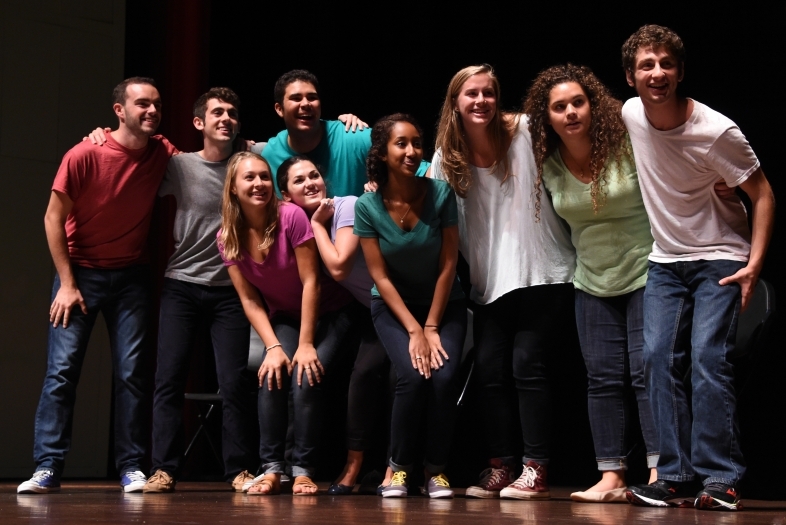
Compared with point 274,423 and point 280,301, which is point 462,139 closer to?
point 280,301

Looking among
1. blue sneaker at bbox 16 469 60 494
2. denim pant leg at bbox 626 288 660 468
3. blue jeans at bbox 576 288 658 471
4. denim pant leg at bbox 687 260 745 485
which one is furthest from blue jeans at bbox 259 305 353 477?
denim pant leg at bbox 687 260 745 485

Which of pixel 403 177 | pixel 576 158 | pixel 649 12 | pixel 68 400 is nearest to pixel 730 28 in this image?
pixel 649 12

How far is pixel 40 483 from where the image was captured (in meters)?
3.12

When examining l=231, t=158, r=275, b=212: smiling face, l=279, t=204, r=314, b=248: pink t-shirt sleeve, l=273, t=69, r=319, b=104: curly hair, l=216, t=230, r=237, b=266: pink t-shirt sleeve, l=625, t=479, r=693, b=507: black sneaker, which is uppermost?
l=273, t=69, r=319, b=104: curly hair

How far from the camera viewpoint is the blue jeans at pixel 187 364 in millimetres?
3248

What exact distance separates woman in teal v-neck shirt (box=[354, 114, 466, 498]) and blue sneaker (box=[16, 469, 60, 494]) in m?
1.14

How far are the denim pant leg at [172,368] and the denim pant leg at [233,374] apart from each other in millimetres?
82

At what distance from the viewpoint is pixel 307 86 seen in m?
3.48

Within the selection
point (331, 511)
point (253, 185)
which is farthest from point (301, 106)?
point (331, 511)

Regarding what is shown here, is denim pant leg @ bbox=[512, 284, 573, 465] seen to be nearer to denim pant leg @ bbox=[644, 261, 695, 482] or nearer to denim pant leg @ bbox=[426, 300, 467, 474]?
denim pant leg @ bbox=[426, 300, 467, 474]

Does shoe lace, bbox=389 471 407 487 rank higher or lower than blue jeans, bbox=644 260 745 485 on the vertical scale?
lower

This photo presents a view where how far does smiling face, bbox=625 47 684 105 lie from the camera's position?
8.39 ft

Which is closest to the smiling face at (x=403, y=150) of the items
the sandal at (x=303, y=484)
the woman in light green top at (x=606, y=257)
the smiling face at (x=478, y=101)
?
the smiling face at (x=478, y=101)

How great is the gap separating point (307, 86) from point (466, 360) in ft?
3.94
